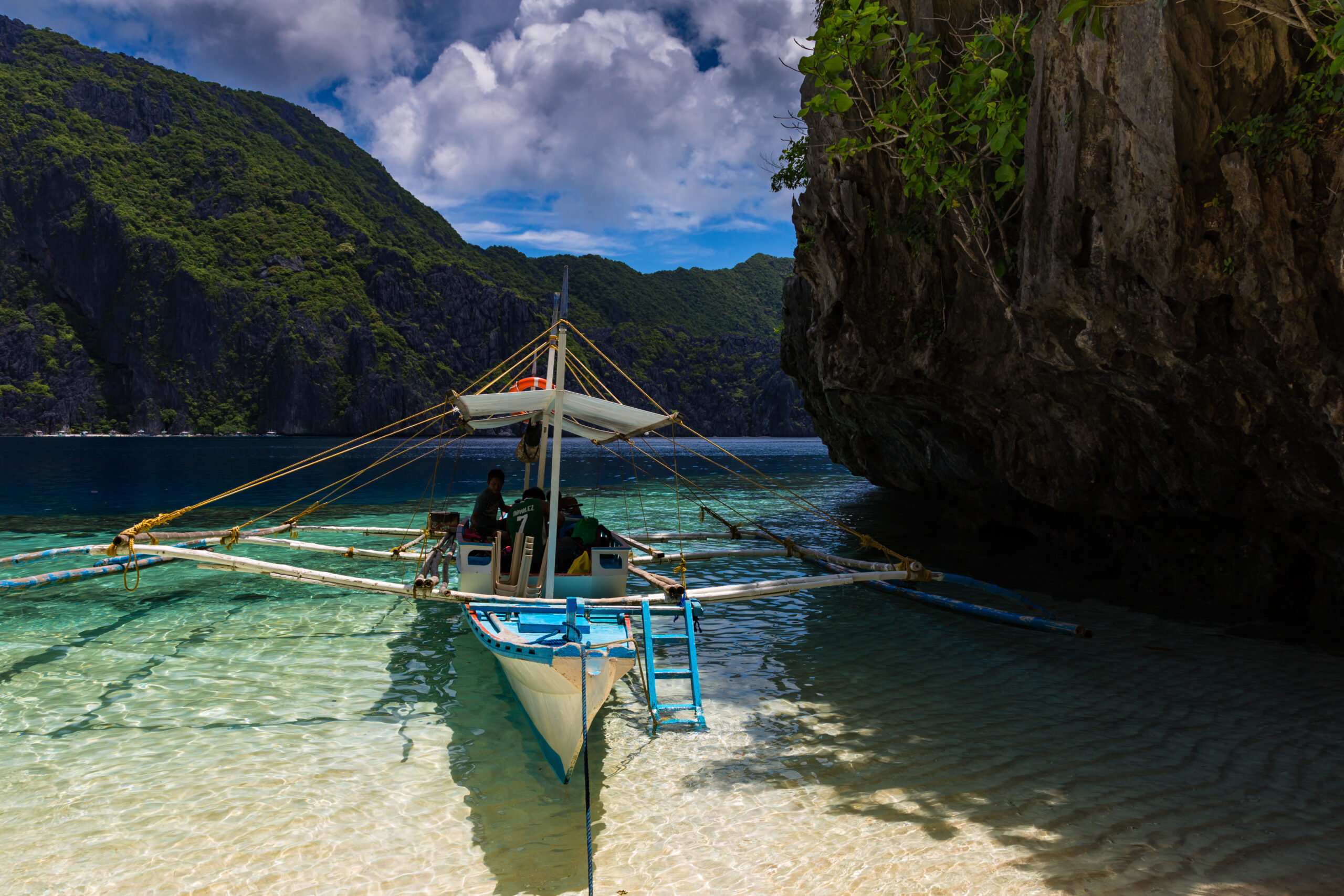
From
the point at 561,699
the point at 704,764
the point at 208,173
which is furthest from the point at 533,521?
the point at 208,173

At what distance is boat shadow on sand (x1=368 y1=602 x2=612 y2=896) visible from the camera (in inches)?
178

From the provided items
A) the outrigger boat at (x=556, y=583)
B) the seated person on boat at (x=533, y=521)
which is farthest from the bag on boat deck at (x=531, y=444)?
the seated person on boat at (x=533, y=521)

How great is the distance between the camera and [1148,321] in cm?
761

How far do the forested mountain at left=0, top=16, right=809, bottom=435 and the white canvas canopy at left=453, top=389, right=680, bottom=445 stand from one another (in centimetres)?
12265

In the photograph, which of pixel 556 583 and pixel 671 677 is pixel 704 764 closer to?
pixel 671 677

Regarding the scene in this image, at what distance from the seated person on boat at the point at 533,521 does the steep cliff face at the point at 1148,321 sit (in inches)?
264

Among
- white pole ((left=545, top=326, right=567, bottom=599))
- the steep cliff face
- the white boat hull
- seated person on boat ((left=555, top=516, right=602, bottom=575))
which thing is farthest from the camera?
seated person on boat ((left=555, top=516, right=602, bottom=575))

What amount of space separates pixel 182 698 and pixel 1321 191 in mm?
12311

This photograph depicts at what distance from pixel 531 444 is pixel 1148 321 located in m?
8.55

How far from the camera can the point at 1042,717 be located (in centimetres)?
687

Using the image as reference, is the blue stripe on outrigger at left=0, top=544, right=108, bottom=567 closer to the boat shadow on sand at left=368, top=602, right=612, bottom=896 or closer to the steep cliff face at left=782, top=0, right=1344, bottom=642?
the boat shadow on sand at left=368, top=602, right=612, bottom=896

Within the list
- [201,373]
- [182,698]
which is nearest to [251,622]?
[182,698]

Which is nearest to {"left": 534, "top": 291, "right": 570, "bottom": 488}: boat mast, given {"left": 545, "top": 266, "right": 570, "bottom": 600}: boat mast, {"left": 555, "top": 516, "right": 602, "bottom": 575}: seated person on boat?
{"left": 545, "top": 266, "right": 570, "bottom": 600}: boat mast

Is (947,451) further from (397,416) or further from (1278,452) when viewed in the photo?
(397,416)
